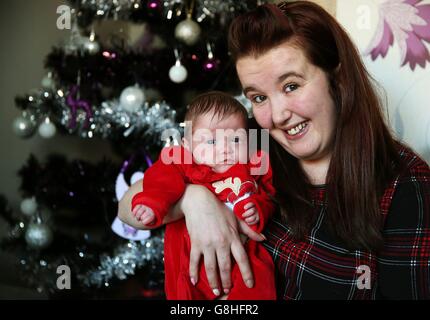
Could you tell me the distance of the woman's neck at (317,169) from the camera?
1.16 metres

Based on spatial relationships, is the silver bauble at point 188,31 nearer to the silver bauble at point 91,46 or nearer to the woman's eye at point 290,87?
the silver bauble at point 91,46

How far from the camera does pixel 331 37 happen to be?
41.7 inches

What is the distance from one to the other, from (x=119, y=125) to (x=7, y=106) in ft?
3.65

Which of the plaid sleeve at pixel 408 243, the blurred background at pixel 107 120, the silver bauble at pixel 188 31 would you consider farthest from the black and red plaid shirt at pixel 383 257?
the silver bauble at pixel 188 31

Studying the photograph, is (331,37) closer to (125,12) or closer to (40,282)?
(125,12)

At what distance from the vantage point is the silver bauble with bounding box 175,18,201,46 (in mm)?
1949

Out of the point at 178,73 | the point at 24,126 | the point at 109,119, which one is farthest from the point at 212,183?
the point at 24,126

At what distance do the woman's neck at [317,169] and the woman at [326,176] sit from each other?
5 cm

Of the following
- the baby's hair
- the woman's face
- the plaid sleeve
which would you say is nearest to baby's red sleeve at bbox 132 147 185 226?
the baby's hair

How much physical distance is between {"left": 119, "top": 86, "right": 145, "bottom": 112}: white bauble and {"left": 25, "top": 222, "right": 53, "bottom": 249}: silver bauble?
747mm

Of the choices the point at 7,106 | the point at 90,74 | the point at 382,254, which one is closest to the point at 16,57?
the point at 7,106

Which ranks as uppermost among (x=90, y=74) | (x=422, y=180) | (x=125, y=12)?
(x=125, y=12)

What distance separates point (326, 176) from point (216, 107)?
31 centimetres

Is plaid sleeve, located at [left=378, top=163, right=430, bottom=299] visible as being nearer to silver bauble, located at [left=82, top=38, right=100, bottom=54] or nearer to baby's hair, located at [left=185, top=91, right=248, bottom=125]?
baby's hair, located at [left=185, top=91, right=248, bottom=125]
